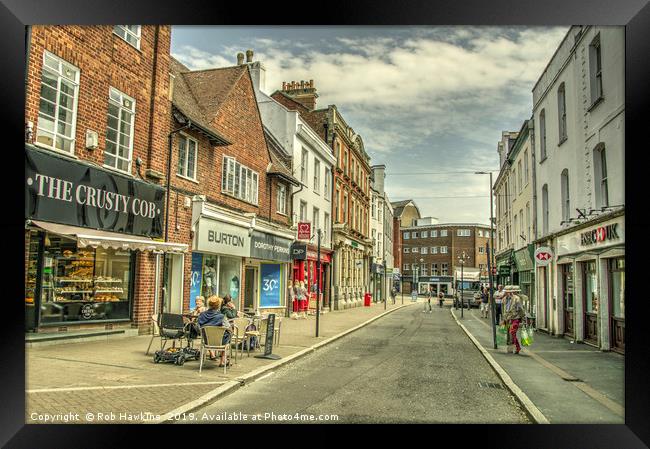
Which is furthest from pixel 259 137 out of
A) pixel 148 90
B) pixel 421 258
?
pixel 421 258

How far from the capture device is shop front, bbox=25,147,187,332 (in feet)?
33.9

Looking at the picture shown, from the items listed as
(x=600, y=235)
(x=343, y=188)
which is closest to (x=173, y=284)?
(x=600, y=235)

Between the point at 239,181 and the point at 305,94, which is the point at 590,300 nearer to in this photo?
the point at 239,181

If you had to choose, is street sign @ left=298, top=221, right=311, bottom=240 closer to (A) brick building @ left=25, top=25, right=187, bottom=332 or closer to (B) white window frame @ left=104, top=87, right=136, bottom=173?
(A) brick building @ left=25, top=25, right=187, bottom=332

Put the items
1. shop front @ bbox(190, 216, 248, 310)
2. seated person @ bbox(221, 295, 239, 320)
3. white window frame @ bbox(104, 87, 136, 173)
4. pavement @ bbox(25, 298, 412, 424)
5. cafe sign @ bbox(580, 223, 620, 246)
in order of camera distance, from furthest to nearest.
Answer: shop front @ bbox(190, 216, 248, 310), white window frame @ bbox(104, 87, 136, 173), cafe sign @ bbox(580, 223, 620, 246), seated person @ bbox(221, 295, 239, 320), pavement @ bbox(25, 298, 412, 424)

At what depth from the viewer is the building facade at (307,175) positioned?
26469mm

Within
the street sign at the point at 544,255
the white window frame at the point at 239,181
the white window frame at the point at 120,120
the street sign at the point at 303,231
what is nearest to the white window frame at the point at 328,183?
the street sign at the point at 303,231

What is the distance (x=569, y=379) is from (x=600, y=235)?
5015 millimetres

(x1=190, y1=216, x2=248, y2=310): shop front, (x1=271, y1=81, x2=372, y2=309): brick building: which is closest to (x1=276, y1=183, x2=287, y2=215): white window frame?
(x1=190, y1=216, x2=248, y2=310): shop front

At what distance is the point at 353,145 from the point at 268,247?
17947mm

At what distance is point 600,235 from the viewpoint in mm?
13242

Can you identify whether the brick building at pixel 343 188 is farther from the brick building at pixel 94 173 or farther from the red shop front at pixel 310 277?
the brick building at pixel 94 173

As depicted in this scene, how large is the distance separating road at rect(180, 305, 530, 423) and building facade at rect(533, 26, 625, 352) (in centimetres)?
407
